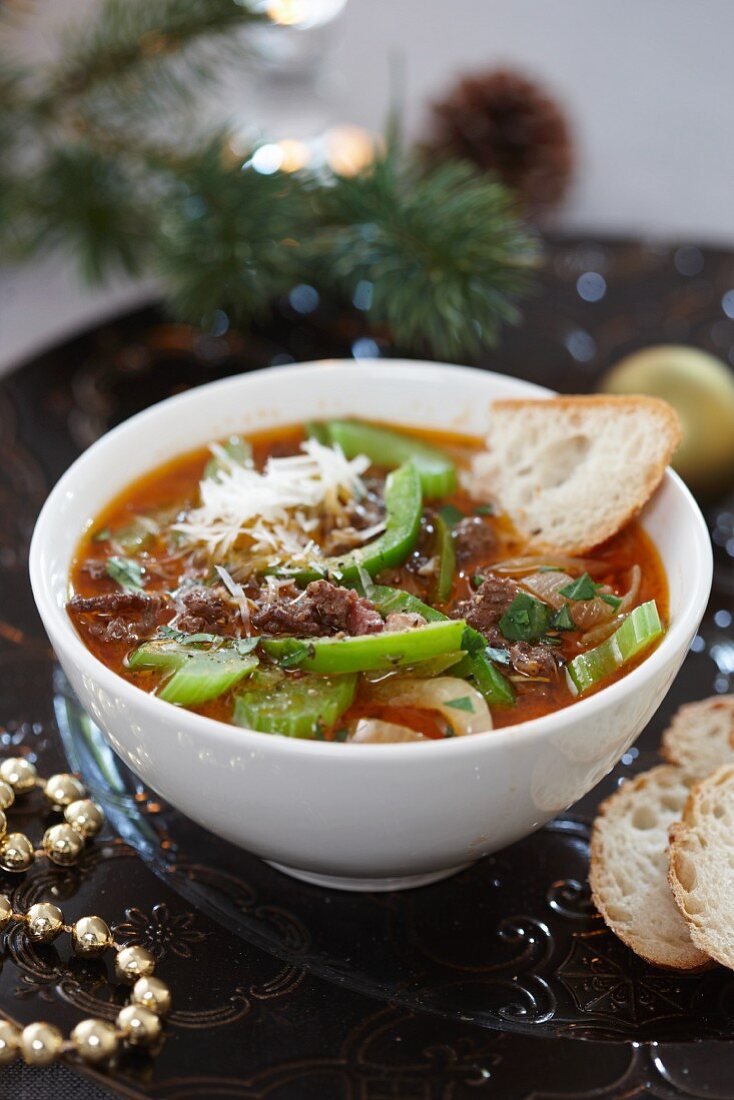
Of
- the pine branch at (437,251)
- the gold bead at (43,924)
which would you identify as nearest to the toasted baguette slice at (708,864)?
the gold bead at (43,924)

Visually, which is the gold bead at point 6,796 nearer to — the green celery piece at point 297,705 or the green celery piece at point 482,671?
the green celery piece at point 297,705

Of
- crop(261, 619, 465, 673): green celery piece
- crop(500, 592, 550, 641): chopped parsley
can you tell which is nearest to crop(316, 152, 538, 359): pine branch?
crop(500, 592, 550, 641): chopped parsley

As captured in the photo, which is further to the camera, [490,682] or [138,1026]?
[490,682]

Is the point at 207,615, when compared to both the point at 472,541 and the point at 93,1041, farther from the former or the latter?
the point at 93,1041

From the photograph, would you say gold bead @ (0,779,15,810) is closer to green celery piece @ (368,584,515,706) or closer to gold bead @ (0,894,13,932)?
gold bead @ (0,894,13,932)

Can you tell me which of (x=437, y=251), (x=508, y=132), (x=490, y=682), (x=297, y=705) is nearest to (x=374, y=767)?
(x=297, y=705)
